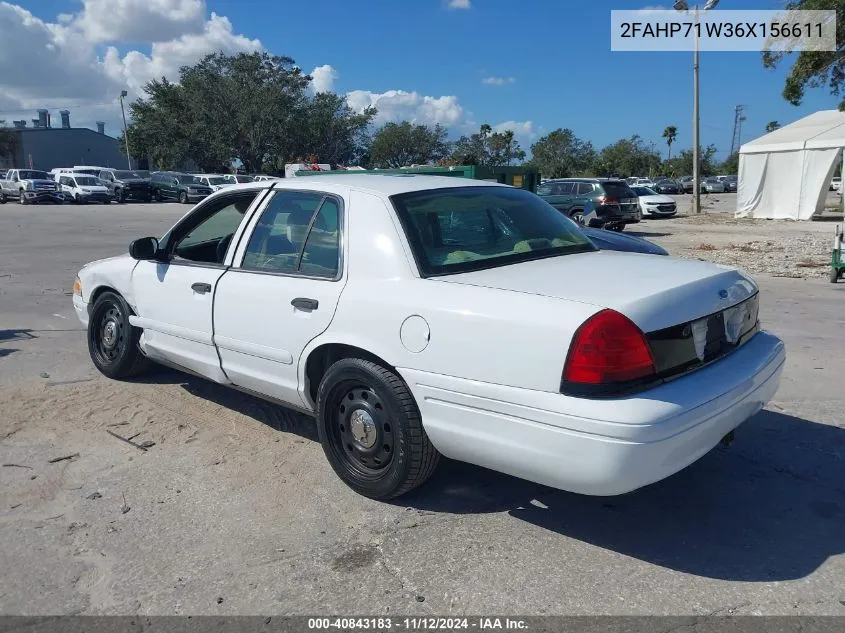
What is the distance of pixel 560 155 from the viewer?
76.2 meters

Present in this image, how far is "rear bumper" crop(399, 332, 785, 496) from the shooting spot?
2812mm

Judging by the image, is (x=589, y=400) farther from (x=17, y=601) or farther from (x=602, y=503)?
(x=17, y=601)

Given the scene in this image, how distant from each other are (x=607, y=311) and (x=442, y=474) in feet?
5.27

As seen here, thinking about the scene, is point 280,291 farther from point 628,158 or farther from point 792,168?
point 628,158

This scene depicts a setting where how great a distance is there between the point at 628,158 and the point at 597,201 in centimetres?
6444

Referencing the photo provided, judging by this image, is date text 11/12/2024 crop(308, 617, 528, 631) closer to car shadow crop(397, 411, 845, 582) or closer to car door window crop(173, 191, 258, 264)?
car shadow crop(397, 411, 845, 582)

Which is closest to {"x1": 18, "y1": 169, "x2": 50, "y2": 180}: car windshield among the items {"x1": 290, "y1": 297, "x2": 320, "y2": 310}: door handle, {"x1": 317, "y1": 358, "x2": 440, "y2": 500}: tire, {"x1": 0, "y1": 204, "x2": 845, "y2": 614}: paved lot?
{"x1": 0, "y1": 204, "x2": 845, "y2": 614}: paved lot

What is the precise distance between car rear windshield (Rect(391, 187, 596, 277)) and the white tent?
1064 inches

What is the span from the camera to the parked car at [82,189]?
124 ft

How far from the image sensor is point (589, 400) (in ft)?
9.37

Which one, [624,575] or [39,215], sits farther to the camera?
[39,215]

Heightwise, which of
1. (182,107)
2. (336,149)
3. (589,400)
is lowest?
(589,400)

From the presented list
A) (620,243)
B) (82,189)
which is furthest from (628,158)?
(620,243)

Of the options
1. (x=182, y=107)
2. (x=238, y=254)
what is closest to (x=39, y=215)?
(x=238, y=254)
